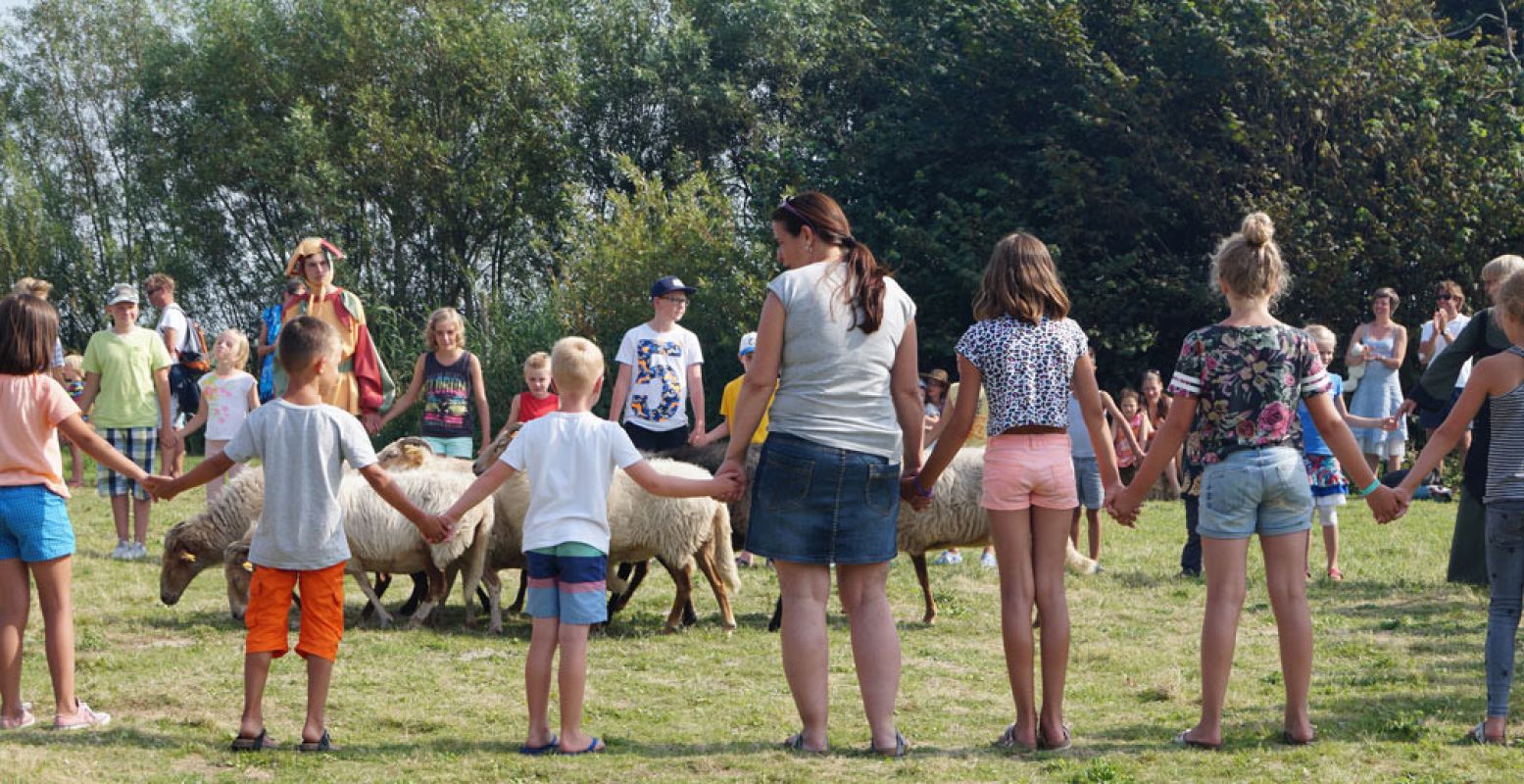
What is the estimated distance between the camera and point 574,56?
36.1 m

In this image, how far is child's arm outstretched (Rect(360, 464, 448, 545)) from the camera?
5.52 metres

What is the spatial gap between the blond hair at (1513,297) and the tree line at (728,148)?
45.1ft

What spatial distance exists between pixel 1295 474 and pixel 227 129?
33322mm

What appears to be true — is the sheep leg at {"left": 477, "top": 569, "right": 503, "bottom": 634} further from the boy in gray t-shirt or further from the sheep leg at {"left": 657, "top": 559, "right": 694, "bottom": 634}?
the boy in gray t-shirt

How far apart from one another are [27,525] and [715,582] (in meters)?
4.06

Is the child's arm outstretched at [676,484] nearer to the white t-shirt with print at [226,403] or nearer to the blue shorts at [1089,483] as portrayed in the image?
the blue shorts at [1089,483]

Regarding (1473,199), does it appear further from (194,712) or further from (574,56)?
(574,56)

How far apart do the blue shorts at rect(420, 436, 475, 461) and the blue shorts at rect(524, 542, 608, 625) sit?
15.1ft

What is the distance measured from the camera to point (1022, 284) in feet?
17.8

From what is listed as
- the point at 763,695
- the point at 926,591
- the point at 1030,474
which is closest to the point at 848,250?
the point at 1030,474

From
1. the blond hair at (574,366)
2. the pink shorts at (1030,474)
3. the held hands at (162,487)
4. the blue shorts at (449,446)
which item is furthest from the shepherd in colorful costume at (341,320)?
the pink shorts at (1030,474)

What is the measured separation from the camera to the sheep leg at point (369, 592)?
27.7 ft

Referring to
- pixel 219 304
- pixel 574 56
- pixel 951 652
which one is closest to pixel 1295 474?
pixel 951 652

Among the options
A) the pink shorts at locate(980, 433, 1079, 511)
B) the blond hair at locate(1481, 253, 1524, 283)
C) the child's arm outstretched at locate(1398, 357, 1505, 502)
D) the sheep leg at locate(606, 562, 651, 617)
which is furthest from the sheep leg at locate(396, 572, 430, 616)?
the blond hair at locate(1481, 253, 1524, 283)
